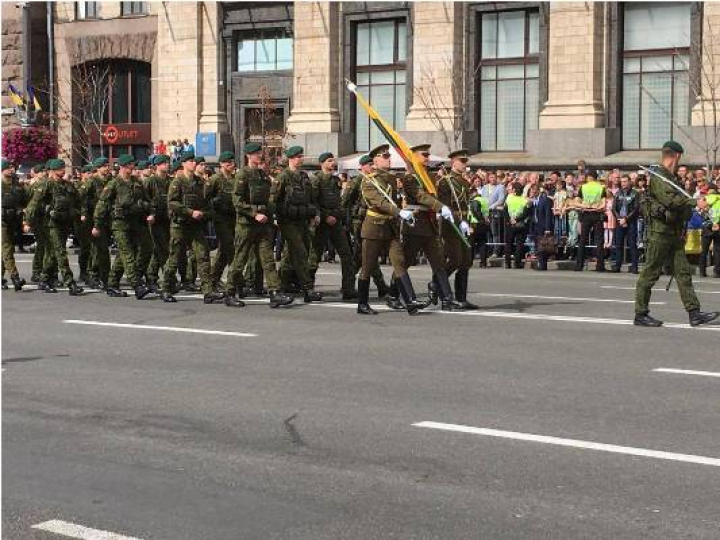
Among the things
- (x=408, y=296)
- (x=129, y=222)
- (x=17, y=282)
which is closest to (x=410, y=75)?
(x=17, y=282)

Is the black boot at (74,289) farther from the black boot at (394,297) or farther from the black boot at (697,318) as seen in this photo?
the black boot at (697,318)

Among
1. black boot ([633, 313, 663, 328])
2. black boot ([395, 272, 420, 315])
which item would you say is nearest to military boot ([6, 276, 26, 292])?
black boot ([395, 272, 420, 315])

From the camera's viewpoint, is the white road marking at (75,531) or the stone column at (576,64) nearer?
the white road marking at (75,531)

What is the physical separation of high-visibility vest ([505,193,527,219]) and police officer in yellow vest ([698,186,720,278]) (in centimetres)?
372

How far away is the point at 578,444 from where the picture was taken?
767 cm

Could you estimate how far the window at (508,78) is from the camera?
111 ft

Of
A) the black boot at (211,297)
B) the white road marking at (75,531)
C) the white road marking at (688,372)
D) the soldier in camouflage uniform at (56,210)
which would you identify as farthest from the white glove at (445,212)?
the white road marking at (75,531)

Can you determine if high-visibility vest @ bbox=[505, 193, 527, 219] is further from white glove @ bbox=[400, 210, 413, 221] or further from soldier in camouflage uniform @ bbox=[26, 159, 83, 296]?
white glove @ bbox=[400, 210, 413, 221]

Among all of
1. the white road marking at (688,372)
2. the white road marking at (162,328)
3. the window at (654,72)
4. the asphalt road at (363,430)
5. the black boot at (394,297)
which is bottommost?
the asphalt road at (363,430)

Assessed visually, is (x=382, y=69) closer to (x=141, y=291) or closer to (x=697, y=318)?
(x=141, y=291)

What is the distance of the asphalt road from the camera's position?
620cm

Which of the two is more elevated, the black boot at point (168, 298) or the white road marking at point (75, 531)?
the black boot at point (168, 298)

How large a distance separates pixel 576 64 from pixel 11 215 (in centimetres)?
1698

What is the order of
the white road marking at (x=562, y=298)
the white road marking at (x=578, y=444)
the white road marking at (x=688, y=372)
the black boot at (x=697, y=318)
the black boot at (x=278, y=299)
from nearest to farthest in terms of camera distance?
the white road marking at (x=578, y=444), the white road marking at (x=688, y=372), the black boot at (x=697, y=318), the black boot at (x=278, y=299), the white road marking at (x=562, y=298)
